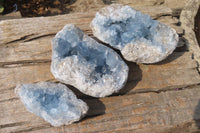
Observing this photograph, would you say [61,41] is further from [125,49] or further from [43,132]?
[43,132]

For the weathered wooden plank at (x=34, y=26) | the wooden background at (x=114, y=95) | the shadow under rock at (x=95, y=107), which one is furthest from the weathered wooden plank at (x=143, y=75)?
the weathered wooden plank at (x=34, y=26)

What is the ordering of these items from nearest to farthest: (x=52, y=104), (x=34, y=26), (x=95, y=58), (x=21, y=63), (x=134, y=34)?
(x=52, y=104) < (x=95, y=58) < (x=134, y=34) < (x=21, y=63) < (x=34, y=26)

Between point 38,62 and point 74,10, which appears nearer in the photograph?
point 38,62

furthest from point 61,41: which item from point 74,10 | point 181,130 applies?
point 74,10

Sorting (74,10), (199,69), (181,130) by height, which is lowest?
(181,130)

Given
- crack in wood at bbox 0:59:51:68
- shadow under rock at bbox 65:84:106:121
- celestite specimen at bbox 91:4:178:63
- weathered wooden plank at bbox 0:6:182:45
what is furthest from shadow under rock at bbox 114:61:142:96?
crack in wood at bbox 0:59:51:68

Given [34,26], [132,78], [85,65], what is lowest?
[132,78]

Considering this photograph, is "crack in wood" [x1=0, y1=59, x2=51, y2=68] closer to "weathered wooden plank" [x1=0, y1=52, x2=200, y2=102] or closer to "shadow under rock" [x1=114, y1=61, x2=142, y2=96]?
"weathered wooden plank" [x1=0, y1=52, x2=200, y2=102]

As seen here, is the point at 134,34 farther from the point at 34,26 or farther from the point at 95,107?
the point at 34,26

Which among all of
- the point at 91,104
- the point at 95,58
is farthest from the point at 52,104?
the point at 95,58
